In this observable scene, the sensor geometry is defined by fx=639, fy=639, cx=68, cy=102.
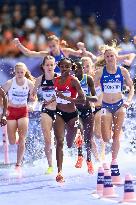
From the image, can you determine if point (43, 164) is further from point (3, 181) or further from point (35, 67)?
point (35, 67)

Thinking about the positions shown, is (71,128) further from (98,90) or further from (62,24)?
(62,24)

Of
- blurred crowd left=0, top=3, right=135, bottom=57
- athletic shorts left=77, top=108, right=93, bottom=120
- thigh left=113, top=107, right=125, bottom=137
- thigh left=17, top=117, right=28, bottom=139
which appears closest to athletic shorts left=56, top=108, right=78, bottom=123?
thigh left=113, top=107, right=125, bottom=137

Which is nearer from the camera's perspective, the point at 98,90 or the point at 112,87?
the point at 112,87

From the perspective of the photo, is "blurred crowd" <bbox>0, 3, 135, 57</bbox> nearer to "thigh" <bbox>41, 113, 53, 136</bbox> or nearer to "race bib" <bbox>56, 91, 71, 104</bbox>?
"thigh" <bbox>41, 113, 53, 136</bbox>

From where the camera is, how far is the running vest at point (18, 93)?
32.3 ft

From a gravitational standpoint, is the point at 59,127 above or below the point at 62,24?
below

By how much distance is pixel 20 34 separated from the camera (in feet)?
56.5

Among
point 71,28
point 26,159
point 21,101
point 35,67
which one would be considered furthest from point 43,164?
point 71,28

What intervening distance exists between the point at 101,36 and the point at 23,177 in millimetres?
9231

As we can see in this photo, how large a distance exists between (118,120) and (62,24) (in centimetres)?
918

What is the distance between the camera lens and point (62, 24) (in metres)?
17.9

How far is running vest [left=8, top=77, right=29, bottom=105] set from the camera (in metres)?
9.85

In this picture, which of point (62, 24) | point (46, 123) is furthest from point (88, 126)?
point (62, 24)

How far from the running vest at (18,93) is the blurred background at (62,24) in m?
6.86
